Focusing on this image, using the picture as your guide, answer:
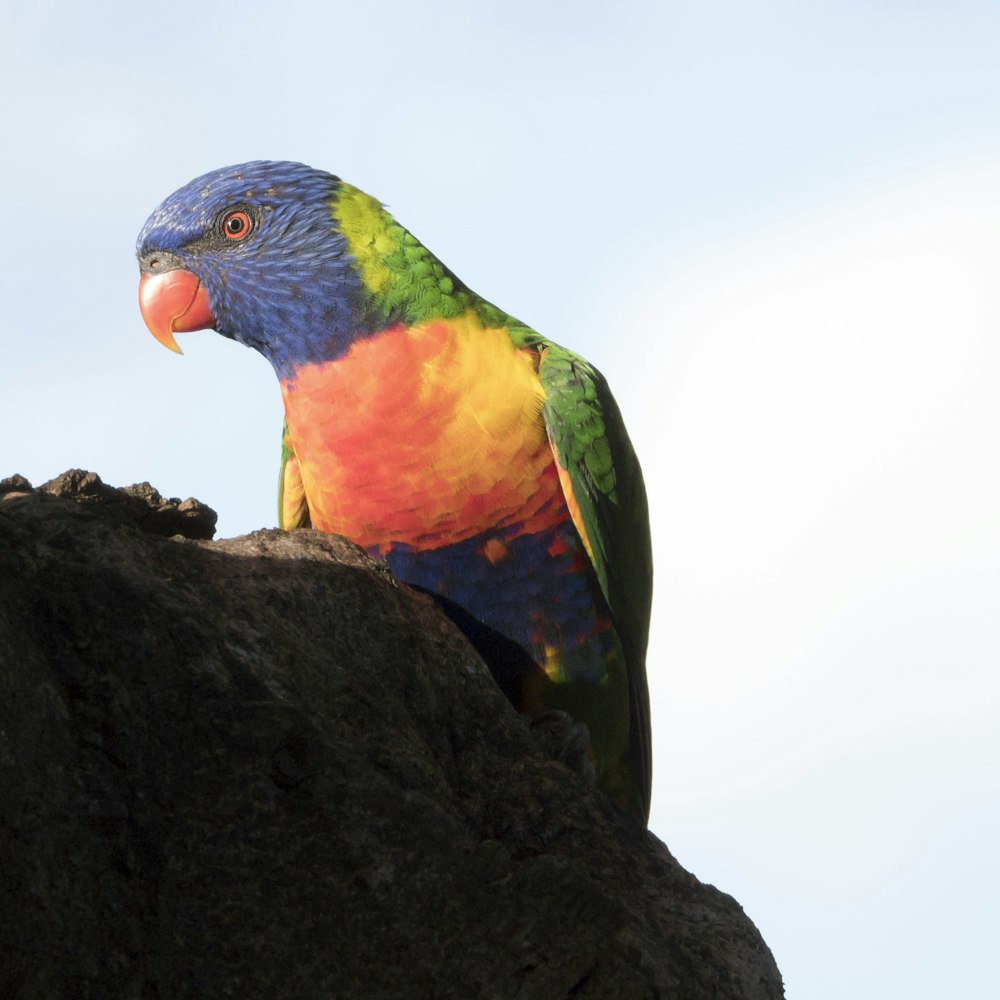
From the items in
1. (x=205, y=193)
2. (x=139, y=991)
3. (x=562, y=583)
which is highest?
(x=205, y=193)

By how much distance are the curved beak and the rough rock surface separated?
1784mm

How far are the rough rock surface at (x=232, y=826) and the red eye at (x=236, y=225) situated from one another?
72.9 inches

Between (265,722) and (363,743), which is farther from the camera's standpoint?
(363,743)

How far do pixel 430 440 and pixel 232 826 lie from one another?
74.7 inches

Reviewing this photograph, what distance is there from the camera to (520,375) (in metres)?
4.25

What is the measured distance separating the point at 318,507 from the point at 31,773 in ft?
7.32

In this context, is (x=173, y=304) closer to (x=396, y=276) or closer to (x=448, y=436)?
(x=396, y=276)

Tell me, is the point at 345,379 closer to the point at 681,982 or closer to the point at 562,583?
the point at 562,583

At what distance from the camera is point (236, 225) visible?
4.70 m

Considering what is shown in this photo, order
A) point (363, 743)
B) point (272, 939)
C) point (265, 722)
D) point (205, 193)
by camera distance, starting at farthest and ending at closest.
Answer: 1. point (205, 193)
2. point (363, 743)
3. point (265, 722)
4. point (272, 939)

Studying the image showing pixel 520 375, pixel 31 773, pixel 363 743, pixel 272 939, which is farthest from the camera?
pixel 520 375

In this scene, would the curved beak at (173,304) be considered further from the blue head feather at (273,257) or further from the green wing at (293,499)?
the green wing at (293,499)

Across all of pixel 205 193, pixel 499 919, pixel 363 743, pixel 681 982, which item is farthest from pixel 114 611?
pixel 205 193

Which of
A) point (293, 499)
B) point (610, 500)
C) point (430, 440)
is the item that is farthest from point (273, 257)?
point (610, 500)
